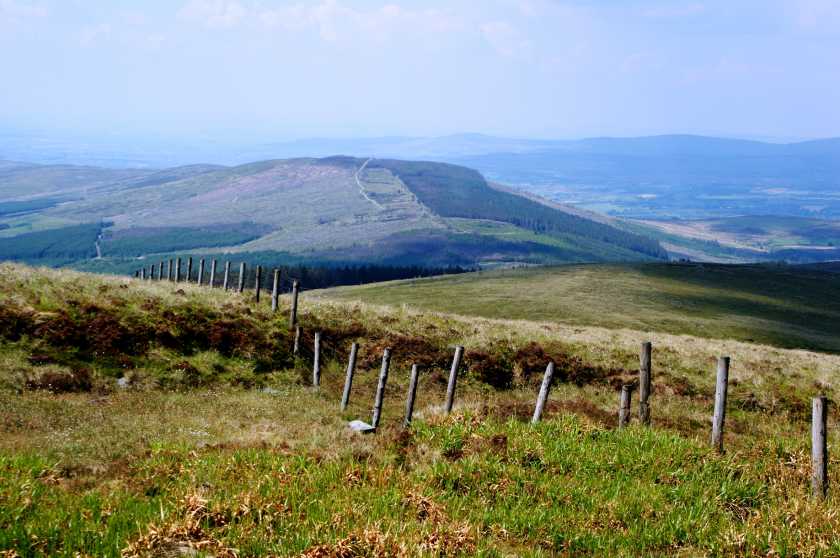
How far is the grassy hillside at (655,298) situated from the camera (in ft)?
219

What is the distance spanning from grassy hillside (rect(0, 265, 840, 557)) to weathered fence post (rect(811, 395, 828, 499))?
34 cm

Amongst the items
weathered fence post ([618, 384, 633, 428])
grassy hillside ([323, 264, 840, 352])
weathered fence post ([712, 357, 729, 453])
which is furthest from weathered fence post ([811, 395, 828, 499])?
grassy hillside ([323, 264, 840, 352])

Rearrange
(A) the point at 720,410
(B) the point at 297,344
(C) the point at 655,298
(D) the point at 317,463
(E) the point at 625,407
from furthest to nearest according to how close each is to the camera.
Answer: (C) the point at 655,298
(B) the point at 297,344
(E) the point at 625,407
(A) the point at 720,410
(D) the point at 317,463

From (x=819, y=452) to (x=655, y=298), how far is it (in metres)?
72.7

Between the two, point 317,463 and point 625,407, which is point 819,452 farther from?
point 317,463

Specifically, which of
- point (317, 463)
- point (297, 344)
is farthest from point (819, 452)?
point (297, 344)

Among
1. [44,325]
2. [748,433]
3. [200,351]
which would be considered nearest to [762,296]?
[748,433]

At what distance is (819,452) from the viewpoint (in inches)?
514

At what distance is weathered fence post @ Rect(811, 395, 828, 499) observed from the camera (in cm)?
1283

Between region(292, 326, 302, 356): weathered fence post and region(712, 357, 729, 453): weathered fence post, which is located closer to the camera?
region(712, 357, 729, 453): weathered fence post

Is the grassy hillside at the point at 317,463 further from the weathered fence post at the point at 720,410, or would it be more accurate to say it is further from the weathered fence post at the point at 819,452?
the weathered fence post at the point at 720,410

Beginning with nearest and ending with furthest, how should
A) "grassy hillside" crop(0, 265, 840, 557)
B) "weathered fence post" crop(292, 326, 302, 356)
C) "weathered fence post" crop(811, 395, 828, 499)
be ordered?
"grassy hillside" crop(0, 265, 840, 557)
"weathered fence post" crop(811, 395, 828, 499)
"weathered fence post" crop(292, 326, 302, 356)

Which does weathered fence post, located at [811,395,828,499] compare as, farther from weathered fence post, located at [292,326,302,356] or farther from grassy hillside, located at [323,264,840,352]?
grassy hillside, located at [323,264,840,352]

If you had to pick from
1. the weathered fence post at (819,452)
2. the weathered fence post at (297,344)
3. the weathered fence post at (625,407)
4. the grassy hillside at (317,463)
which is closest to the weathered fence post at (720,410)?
the grassy hillside at (317,463)
